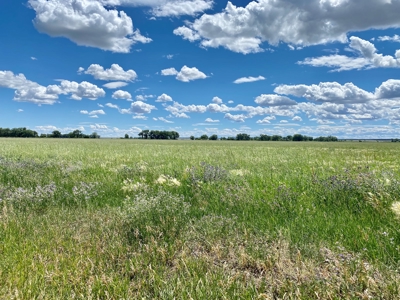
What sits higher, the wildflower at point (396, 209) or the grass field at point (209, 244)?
the wildflower at point (396, 209)

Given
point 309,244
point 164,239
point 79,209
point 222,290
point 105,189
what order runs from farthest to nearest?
point 105,189 → point 79,209 → point 164,239 → point 309,244 → point 222,290

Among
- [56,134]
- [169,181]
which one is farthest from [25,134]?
[169,181]

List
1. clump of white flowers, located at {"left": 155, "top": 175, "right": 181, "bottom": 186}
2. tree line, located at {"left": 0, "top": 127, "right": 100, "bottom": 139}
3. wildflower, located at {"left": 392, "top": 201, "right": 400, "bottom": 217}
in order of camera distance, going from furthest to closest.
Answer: tree line, located at {"left": 0, "top": 127, "right": 100, "bottom": 139}
clump of white flowers, located at {"left": 155, "top": 175, "right": 181, "bottom": 186}
wildflower, located at {"left": 392, "top": 201, "right": 400, "bottom": 217}

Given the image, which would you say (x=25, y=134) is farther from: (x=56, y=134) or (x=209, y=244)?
(x=209, y=244)

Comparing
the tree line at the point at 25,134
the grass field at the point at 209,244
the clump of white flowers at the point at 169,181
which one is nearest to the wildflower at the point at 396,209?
the grass field at the point at 209,244

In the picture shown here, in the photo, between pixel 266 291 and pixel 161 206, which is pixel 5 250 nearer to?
pixel 161 206

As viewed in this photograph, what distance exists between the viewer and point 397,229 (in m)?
4.31

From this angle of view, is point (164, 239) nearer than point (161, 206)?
Yes

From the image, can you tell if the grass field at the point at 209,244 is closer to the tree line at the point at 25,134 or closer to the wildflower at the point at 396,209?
the wildflower at the point at 396,209

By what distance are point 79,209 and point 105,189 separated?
1.62 m

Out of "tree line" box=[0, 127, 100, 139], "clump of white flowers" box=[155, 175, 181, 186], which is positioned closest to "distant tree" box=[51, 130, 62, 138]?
"tree line" box=[0, 127, 100, 139]

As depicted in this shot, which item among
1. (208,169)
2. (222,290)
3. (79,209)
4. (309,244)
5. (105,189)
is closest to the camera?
(222,290)

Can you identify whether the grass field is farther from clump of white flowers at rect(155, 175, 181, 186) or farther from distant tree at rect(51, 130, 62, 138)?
distant tree at rect(51, 130, 62, 138)

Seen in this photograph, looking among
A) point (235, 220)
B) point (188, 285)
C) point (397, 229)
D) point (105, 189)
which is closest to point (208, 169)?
point (105, 189)
